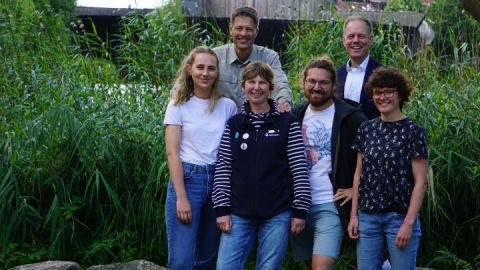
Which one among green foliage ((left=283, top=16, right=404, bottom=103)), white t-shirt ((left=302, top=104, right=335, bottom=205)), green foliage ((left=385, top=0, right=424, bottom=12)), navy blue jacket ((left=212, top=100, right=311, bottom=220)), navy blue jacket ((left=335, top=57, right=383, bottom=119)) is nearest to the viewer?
navy blue jacket ((left=212, top=100, right=311, bottom=220))

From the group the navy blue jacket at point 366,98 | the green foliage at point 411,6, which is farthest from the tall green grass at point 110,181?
the green foliage at point 411,6

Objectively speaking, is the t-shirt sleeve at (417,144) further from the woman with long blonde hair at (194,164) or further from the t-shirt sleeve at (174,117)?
the t-shirt sleeve at (174,117)

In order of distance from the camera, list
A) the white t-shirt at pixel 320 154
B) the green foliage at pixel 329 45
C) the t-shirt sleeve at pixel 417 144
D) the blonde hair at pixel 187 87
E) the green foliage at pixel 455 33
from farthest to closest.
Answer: the green foliage at pixel 329 45 < the green foliage at pixel 455 33 < the blonde hair at pixel 187 87 < the white t-shirt at pixel 320 154 < the t-shirt sleeve at pixel 417 144

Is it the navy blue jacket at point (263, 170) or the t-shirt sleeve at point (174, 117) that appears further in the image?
the t-shirt sleeve at point (174, 117)

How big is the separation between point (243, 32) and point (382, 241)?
1.50 meters

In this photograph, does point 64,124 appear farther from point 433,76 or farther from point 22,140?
point 433,76

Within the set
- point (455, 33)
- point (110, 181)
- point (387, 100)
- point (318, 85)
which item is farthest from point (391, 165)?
point (455, 33)

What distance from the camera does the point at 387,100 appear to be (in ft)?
13.5

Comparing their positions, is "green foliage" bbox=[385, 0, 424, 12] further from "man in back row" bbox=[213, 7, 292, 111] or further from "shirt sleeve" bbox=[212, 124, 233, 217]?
"shirt sleeve" bbox=[212, 124, 233, 217]

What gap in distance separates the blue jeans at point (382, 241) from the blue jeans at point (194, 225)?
0.82m

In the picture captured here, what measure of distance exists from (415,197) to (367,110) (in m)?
0.75

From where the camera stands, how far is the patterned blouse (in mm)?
4023

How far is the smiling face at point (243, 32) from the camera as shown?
4633mm

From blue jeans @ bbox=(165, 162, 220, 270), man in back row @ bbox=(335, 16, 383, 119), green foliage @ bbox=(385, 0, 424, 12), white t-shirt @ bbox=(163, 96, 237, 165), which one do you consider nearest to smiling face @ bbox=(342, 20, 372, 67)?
man in back row @ bbox=(335, 16, 383, 119)
